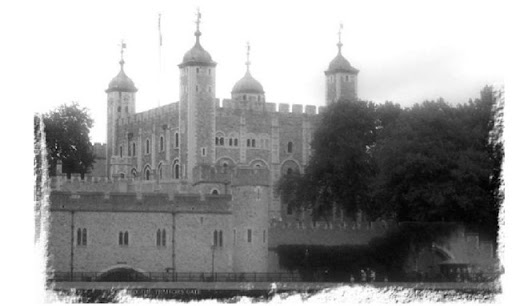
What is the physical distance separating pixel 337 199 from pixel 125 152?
22.7 metres

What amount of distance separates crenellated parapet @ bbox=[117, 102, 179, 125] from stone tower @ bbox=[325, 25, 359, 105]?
1139cm

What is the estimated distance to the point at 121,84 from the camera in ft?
328

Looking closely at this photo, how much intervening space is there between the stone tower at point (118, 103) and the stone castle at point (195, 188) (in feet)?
0.23

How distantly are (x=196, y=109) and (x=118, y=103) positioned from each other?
40.1ft

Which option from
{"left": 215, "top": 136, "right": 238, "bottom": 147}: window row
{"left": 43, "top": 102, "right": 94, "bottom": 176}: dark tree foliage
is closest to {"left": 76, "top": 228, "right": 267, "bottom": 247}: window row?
{"left": 43, "top": 102, "right": 94, "bottom": 176}: dark tree foliage

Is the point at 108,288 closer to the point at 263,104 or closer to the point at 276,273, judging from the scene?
the point at 276,273

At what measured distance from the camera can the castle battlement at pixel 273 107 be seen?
305 ft

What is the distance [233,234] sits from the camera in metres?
63.6

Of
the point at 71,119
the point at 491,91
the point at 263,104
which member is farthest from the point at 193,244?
the point at 263,104

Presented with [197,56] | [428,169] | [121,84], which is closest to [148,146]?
[121,84]

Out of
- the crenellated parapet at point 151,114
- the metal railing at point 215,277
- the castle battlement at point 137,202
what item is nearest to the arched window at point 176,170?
the crenellated parapet at point 151,114

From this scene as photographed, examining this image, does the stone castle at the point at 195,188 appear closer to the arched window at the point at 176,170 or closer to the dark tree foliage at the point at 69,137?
the arched window at the point at 176,170

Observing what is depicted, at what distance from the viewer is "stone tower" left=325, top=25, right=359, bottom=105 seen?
97.8m

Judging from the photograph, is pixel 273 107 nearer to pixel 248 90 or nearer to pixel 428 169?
pixel 248 90
